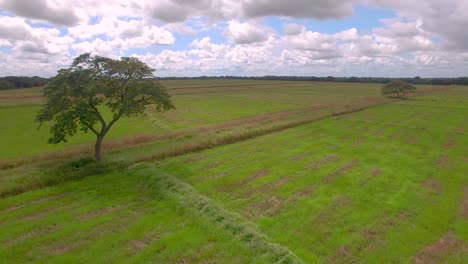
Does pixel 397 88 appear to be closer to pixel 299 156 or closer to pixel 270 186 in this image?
pixel 299 156

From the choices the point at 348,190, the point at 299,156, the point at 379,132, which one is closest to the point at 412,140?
the point at 379,132

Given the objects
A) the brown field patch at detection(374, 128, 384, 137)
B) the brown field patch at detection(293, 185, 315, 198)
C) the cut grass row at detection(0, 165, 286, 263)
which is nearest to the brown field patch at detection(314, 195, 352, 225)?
the brown field patch at detection(293, 185, 315, 198)

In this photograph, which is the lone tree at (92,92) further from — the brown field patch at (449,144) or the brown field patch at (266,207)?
the brown field patch at (449,144)

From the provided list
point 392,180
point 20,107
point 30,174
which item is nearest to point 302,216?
point 392,180

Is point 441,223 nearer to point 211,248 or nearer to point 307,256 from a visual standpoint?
point 307,256

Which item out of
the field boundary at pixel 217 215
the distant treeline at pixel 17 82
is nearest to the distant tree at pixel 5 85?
the distant treeline at pixel 17 82
